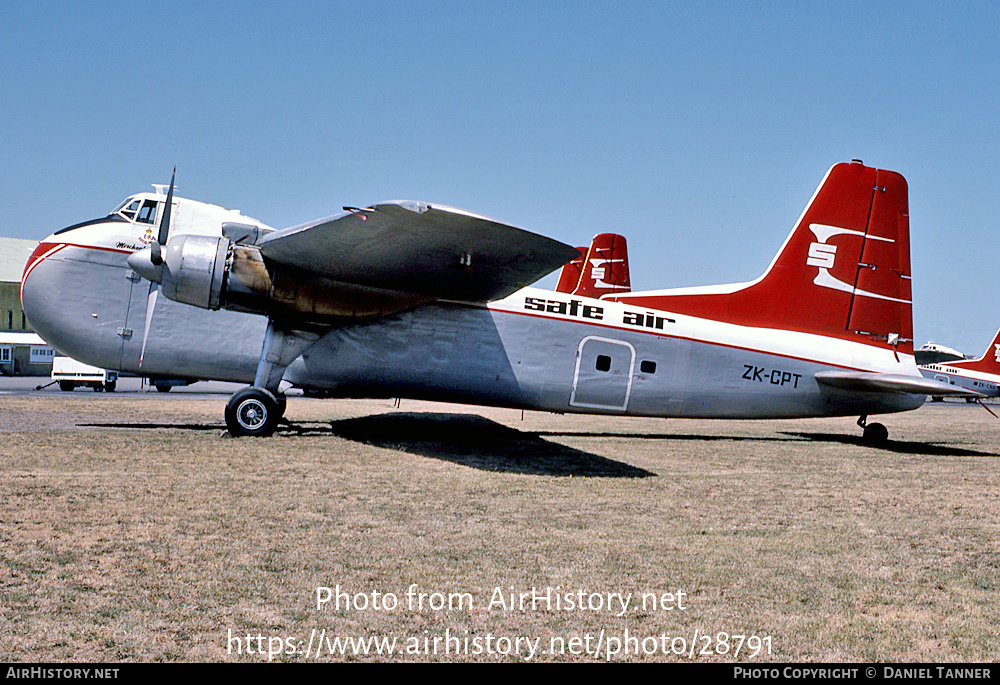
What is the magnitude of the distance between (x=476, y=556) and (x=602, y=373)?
8.29 metres

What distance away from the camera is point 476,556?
5.34m

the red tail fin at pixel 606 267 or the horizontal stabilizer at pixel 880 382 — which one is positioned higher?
the red tail fin at pixel 606 267

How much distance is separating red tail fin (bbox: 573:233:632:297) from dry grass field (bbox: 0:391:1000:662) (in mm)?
15642

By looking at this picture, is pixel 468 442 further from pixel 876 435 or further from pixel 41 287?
pixel 876 435

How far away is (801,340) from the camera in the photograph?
14.2m

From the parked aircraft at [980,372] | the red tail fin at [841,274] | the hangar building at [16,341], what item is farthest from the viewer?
the hangar building at [16,341]

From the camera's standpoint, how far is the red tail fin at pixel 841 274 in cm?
1432

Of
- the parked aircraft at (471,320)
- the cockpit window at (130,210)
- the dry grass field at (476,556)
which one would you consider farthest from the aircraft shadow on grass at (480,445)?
the cockpit window at (130,210)

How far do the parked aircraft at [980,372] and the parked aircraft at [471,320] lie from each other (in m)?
17.7

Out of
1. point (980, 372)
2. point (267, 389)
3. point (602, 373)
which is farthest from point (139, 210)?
point (980, 372)

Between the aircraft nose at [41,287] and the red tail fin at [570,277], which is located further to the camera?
the red tail fin at [570,277]

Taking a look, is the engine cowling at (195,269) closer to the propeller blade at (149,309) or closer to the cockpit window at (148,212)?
the propeller blade at (149,309)

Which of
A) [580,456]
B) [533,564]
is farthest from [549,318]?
[533,564]

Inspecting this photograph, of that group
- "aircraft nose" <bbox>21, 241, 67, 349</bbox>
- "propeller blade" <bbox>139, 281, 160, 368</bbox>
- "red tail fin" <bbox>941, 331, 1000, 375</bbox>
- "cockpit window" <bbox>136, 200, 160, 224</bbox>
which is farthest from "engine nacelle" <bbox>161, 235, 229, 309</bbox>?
"red tail fin" <bbox>941, 331, 1000, 375</bbox>
